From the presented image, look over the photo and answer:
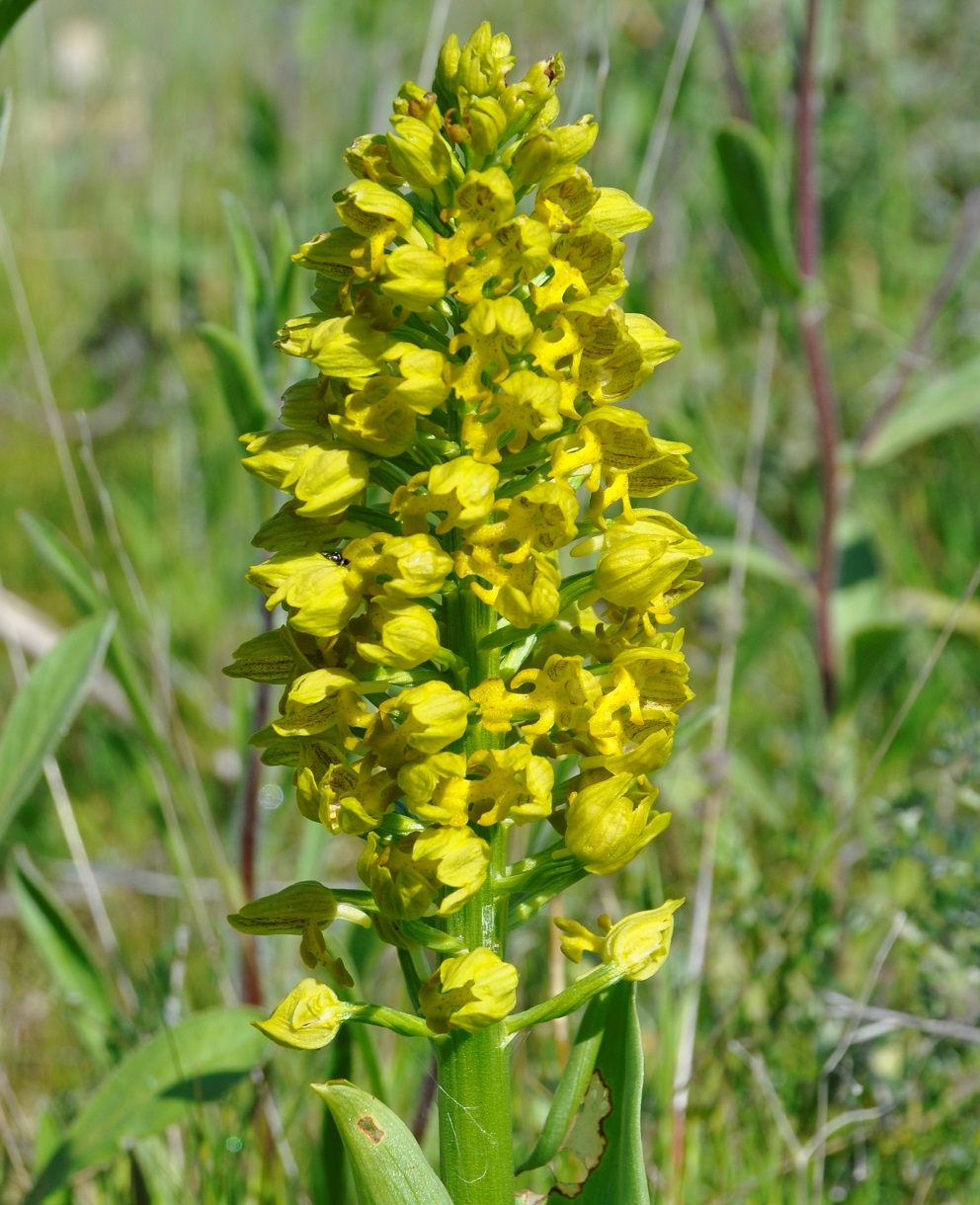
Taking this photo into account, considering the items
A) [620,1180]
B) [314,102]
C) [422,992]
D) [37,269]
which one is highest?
[314,102]

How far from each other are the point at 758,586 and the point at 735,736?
1.05 meters

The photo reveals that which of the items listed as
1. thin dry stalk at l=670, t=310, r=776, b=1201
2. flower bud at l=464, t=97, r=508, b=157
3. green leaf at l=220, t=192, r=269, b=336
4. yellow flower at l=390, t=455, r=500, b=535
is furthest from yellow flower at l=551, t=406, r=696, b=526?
green leaf at l=220, t=192, r=269, b=336

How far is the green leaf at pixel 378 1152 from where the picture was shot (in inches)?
53.4

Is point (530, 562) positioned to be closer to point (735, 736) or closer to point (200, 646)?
point (735, 736)

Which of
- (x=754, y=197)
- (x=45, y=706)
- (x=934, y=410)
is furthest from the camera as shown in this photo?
(x=934, y=410)

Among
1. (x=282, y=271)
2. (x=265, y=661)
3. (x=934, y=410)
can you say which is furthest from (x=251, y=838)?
(x=934, y=410)

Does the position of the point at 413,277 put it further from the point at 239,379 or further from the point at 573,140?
the point at 239,379

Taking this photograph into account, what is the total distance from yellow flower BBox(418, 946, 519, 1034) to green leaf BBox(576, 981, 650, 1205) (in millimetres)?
183

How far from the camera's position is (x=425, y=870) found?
4.55ft

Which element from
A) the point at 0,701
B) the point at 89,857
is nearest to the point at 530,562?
the point at 89,857

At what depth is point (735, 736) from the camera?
371cm

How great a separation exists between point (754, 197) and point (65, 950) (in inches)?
90.8

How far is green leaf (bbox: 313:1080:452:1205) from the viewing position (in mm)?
1355

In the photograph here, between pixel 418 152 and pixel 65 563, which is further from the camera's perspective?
pixel 65 563
